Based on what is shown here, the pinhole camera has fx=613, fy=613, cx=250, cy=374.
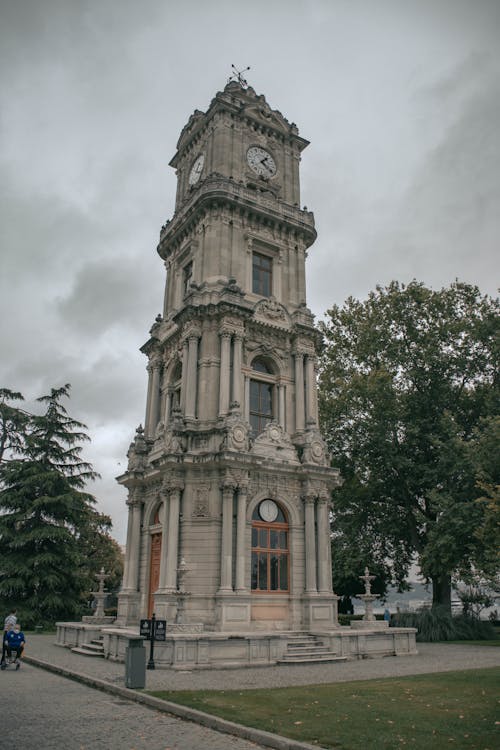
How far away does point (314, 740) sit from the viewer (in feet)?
30.0

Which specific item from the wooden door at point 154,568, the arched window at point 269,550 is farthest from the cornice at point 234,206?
the wooden door at point 154,568

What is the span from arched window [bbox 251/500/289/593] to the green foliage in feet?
33.7

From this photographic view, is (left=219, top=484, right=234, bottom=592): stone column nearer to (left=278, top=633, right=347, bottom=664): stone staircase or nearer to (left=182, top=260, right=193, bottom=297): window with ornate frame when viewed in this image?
(left=278, top=633, right=347, bottom=664): stone staircase

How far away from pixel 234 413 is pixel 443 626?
16.6 m

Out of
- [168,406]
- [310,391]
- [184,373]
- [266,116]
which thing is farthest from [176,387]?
[266,116]

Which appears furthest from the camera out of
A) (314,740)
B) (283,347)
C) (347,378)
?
(347,378)

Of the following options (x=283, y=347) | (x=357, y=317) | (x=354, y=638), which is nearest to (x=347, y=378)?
(x=357, y=317)

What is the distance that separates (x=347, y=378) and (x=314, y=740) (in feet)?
97.6

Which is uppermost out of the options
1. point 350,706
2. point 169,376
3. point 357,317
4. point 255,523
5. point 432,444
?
point 357,317

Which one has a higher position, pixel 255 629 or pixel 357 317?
pixel 357 317

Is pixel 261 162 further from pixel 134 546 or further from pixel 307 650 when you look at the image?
pixel 307 650

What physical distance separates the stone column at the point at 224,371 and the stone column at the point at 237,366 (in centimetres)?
30

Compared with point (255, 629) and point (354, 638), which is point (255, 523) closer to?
point (255, 629)

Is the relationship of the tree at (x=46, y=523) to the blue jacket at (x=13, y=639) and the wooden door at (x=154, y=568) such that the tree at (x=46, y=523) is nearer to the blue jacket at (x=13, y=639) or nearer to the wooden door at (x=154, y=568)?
the wooden door at (x=154, y=568)
